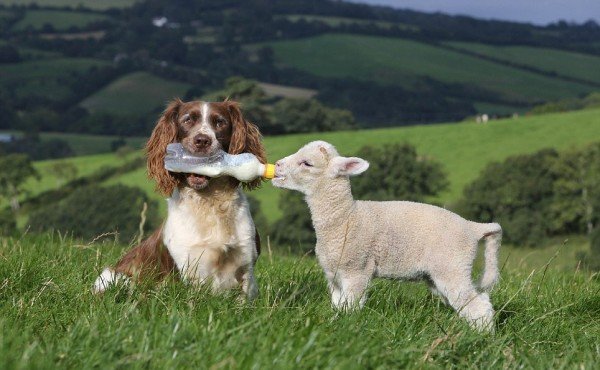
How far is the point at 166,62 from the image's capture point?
18638 cm

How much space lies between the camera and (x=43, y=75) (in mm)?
161000

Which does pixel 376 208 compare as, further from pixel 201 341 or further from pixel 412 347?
pixel 201 341

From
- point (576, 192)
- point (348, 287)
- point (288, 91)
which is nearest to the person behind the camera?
point (348, 287)

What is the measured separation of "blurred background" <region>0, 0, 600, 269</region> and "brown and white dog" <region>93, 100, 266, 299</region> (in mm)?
20438

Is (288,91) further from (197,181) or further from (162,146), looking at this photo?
(197,181)

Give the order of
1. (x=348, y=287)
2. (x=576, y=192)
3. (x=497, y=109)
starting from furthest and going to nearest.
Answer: (x=497, y=109) → (x=576, y=192) → (x=348, y=287)

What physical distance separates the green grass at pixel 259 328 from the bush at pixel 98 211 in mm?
60379

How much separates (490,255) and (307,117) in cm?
10508

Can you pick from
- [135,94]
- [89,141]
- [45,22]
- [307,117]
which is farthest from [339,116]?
[45,22]

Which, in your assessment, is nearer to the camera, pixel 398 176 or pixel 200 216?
pixel 200 216

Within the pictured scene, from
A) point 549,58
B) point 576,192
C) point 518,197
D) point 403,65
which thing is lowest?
point 403,65

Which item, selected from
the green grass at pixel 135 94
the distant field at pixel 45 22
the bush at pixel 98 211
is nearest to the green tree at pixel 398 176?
the bush at pixel 98 211

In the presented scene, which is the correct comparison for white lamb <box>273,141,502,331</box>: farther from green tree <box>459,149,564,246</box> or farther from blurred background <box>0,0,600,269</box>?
green tree <box>459,149,564,246</box>

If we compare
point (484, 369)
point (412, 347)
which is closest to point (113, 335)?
point (412, 347)
